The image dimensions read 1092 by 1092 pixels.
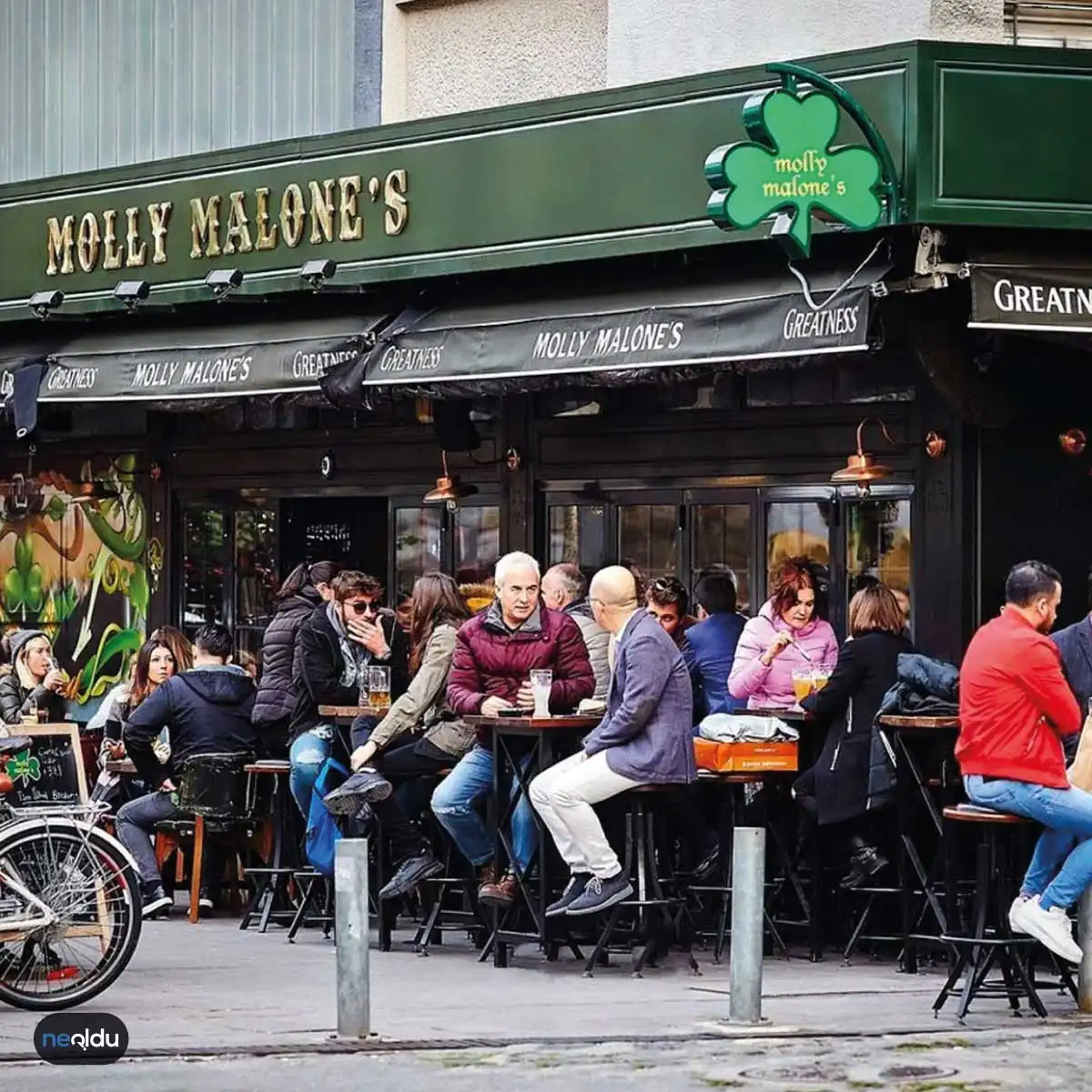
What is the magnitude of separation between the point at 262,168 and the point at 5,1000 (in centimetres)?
656

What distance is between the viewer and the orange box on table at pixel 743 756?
12281 millimetres

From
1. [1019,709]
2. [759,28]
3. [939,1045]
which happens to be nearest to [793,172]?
[759,28]

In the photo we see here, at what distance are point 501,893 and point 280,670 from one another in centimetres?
224

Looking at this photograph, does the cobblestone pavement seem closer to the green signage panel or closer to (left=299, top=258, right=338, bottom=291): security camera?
the green signage panel

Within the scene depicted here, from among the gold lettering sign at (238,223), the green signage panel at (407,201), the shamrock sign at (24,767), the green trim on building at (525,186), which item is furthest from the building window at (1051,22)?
the shamrock sign at (24,767)

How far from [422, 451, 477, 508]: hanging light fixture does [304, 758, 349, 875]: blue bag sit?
2.71 m

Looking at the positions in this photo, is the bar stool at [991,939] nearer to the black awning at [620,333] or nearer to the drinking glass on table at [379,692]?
the black awning at [620,333]

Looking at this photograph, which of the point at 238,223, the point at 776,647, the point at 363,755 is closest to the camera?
the point at 363,755

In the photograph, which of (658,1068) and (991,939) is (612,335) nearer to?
(991,939)

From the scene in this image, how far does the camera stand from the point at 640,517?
14.8 m

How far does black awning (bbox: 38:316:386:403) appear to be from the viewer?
14.8 meters

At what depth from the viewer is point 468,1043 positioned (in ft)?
31.9

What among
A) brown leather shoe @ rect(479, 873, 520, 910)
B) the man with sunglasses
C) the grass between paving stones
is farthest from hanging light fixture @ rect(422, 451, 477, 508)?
the grass between paving stones

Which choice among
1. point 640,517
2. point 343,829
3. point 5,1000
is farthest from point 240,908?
point 5,1000
